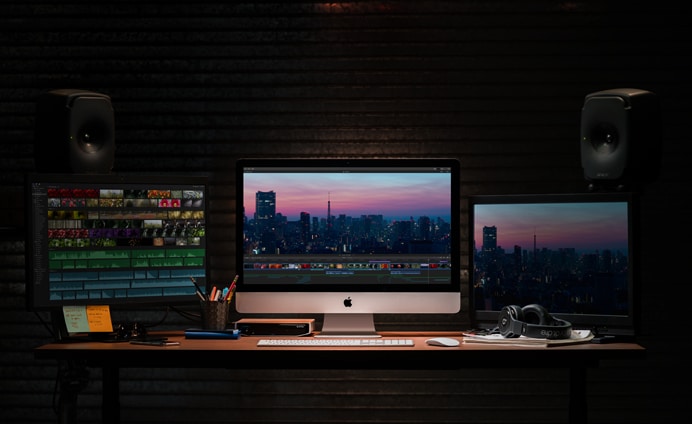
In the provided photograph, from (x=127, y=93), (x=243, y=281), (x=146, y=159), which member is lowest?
(x=243, y=281)

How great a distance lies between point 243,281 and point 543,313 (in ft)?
4.21

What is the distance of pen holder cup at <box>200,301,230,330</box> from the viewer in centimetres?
330

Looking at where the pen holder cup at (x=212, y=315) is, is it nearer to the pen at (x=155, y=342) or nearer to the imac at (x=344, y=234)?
the imac at (x=344, y=234)

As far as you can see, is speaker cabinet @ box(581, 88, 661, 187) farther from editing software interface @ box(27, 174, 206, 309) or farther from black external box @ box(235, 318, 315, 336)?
editing software interface @ box(27, 174, 206, 309)

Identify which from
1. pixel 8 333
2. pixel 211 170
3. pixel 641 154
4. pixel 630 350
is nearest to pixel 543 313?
pixel 630 350

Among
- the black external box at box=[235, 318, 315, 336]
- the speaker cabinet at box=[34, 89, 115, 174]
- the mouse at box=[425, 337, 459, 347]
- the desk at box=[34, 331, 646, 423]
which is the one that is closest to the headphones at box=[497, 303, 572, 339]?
the desk at box=[34, 331, 646, 423]

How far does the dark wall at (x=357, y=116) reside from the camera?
12.4 feet

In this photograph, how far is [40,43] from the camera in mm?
3848

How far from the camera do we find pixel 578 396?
3.08 m

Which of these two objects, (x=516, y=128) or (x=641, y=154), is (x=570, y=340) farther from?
(x=516, y=128)

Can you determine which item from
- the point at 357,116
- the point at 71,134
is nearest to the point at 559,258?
the point at 357,116

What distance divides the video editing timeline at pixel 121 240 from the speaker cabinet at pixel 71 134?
151 mm

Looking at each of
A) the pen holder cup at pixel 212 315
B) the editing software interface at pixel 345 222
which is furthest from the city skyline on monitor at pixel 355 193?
the pen holder cup at pixel 212 315

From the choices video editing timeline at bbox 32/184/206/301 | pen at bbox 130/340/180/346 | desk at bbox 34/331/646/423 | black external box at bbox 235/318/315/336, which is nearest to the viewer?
desk at bbox 34/331/646/423
